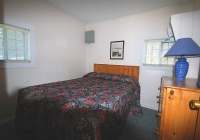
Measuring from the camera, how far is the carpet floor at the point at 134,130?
151cm

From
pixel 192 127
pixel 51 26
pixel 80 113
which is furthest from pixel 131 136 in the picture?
pixel 51 26

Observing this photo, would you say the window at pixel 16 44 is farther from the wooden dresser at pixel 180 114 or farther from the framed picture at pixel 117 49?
the wooden dresser at pixel 180 114

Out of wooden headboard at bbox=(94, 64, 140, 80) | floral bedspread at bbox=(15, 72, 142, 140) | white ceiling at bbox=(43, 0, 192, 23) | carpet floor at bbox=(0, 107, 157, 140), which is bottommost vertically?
carpet floor at bbox=(0, 107, 157, 140)

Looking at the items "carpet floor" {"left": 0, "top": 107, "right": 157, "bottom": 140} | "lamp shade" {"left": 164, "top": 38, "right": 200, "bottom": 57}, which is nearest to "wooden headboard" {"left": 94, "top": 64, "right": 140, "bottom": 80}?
"carpet floor" {"left": 0, "top": 107, "right": 157, "bottom": 140}

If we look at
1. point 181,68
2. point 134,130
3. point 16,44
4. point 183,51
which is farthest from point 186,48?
point 16,44

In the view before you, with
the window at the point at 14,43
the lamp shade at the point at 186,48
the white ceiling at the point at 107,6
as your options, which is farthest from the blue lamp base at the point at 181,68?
the window at the point at 14,43

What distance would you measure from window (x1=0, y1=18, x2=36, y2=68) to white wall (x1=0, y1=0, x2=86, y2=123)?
9cm

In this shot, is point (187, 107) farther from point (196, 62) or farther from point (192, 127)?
point (196, 62)

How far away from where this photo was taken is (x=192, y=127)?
917mm

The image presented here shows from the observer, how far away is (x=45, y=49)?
2293 millimetres

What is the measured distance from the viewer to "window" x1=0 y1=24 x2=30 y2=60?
1.70 metres

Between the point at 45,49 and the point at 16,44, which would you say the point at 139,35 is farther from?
the point at 16,44

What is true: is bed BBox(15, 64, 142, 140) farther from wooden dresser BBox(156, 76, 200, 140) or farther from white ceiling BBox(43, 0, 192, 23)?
white ceiling BBox(43, 0, 192, 23)

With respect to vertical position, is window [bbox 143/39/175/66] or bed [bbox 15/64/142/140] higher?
window [bbox 143/39/175/66]
